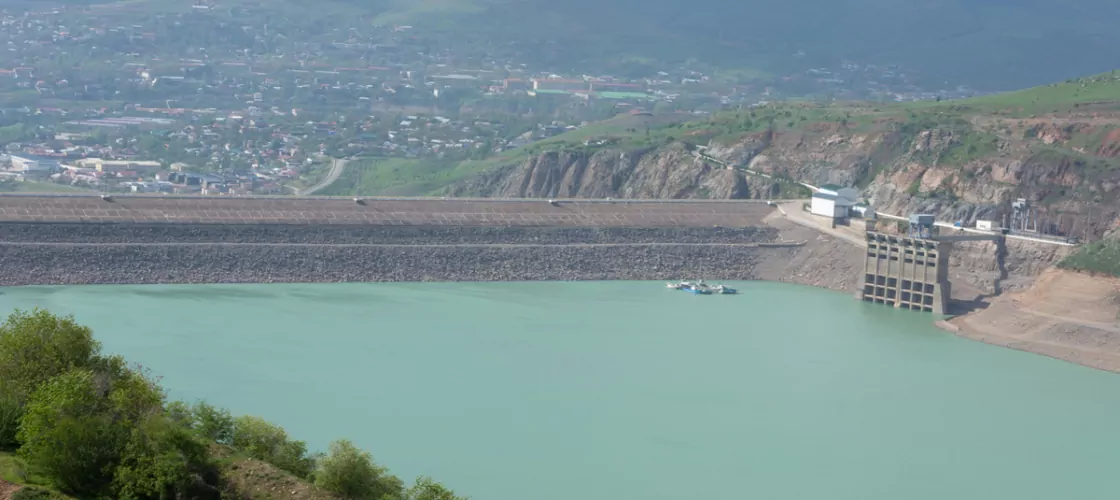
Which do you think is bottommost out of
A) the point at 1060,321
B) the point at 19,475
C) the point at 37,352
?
the point at 1060,321

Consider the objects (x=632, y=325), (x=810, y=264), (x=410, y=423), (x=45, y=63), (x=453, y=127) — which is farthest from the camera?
(x=45, y=63)

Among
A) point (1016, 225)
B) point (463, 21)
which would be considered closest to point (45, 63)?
point (463, 21)

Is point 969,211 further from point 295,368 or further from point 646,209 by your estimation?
point 295,368

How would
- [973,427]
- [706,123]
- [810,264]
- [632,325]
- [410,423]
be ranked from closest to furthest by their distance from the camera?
[410,423], [973,427], [632,325], [810,264], [706,123]

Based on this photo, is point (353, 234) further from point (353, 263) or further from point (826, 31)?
point (826, 31)

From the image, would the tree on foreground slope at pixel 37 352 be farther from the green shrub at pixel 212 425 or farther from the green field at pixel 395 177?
the green field at pixel 395 177

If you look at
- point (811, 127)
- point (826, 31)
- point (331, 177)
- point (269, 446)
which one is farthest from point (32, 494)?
point (826, 31)

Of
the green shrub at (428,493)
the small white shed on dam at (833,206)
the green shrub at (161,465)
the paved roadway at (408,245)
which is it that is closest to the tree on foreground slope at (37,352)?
the green shrub at (161,465)
